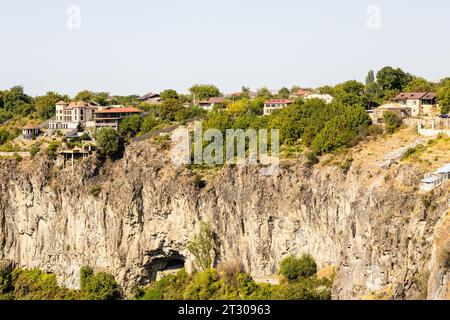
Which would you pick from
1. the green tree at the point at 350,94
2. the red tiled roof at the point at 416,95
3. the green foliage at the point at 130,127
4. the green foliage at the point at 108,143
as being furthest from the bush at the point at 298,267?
the green foliage at the point at 130,127

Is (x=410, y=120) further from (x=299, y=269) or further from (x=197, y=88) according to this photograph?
(x=197, y=88)

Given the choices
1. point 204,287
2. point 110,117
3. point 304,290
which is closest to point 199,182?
point 204,287

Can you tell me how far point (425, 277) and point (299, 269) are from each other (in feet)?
50.9

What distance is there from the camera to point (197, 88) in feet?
322

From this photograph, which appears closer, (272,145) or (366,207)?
(366,207)

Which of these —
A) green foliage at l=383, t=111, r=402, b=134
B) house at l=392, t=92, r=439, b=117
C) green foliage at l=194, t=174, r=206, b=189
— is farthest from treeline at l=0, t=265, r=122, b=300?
house at l=392, t=92, r=439, b=117

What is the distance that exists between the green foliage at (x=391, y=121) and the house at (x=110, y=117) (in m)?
26.0

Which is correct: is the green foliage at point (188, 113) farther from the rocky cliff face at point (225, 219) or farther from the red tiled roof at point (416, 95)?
the red tiled roof at point (416, 95)

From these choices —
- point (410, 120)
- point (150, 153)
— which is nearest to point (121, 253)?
point (150, 153)

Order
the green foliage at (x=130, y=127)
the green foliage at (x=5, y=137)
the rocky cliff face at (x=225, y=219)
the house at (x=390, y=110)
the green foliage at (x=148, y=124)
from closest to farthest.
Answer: the rocky cliff face at (x=225, y=219) → the house at (x=390, y=110) → the green foliage at (x=148, y=124) → the green foliage at (x=130, y=127) → the green foliage at (x=5, y=137)

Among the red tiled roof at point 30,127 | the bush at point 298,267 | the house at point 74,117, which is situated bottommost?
the bush at point 298,267

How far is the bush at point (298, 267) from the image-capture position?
53281 mm

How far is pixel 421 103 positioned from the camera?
222 ft

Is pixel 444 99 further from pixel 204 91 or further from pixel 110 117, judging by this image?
pixel 204 91
